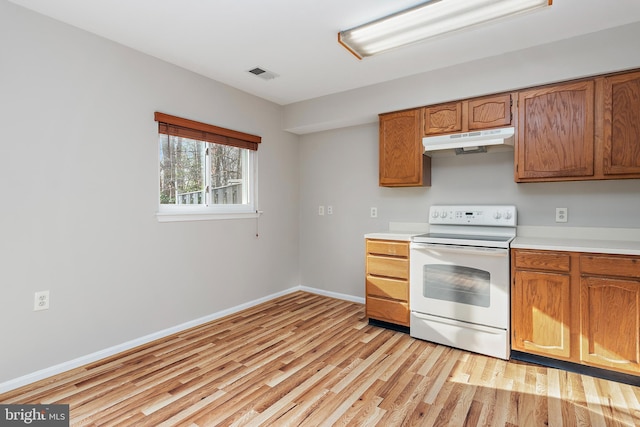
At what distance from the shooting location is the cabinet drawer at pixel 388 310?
3029 mm

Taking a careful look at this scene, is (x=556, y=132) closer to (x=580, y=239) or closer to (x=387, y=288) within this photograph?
(x=580, y=239)

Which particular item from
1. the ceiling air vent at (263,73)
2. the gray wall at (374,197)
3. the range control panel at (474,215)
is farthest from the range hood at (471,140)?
the ceiling air vent at (263,73)

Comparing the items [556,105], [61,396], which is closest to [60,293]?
[61,396]

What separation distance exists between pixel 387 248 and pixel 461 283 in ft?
2.37

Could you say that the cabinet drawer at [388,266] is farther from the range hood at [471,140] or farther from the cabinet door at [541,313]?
the range hood at [471,140]

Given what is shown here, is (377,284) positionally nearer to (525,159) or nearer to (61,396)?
(525,159)

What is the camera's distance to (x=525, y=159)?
8.76 feet

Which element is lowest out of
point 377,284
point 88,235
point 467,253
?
point 377,284

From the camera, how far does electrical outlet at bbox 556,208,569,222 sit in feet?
8.99

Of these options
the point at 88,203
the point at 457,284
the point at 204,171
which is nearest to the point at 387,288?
the point at 457,284

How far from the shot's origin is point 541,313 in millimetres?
2395

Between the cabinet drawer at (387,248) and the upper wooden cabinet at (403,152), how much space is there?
62 cm

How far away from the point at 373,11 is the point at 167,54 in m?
1.75

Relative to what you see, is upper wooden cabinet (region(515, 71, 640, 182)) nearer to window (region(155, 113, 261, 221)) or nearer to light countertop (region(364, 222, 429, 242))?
light countertop (region(364, 222, 429, 242))
